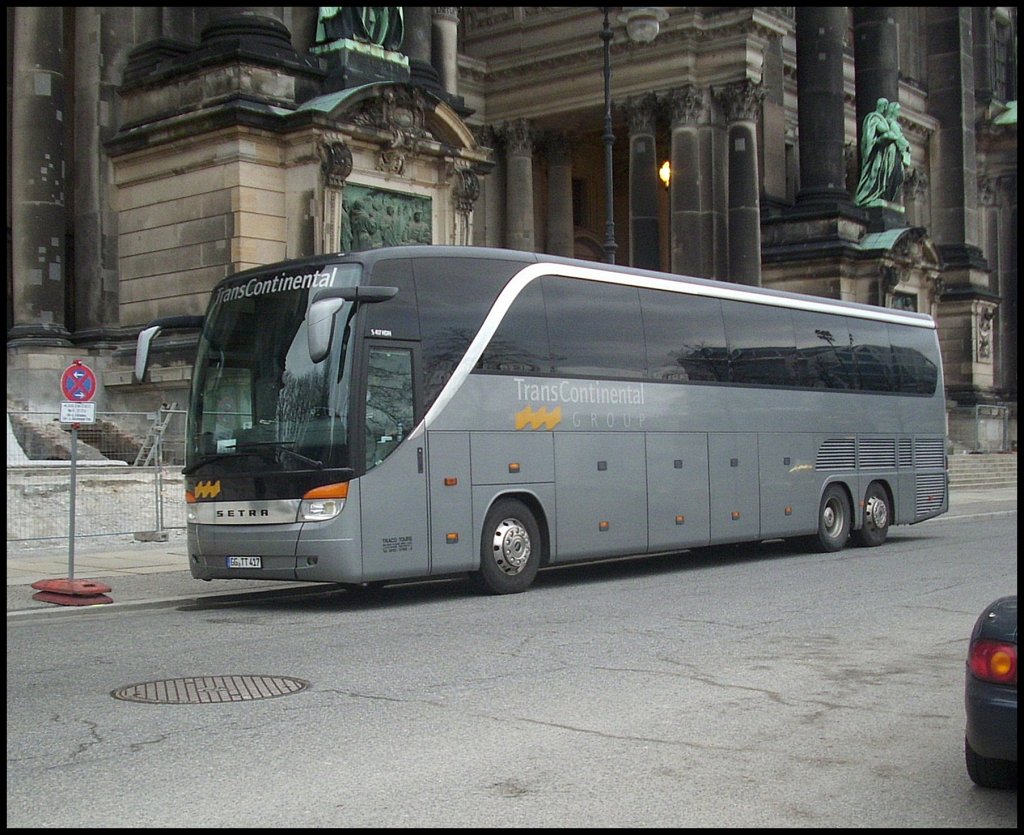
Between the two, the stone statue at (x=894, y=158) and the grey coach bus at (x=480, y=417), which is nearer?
the grey coach bus at (x=480, y=417)

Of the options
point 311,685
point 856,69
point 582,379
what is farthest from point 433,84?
point 856,69

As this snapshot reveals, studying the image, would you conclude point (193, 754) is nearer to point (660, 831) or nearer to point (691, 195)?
point (660, 831)

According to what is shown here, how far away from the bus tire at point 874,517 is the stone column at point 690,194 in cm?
1971

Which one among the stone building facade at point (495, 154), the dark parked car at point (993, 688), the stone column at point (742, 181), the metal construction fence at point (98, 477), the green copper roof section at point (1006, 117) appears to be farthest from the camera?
the green copper roof section at point (1006, 117)

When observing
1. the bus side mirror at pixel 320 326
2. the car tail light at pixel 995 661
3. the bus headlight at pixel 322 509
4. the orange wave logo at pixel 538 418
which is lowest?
the car tail light at pixel 995 661

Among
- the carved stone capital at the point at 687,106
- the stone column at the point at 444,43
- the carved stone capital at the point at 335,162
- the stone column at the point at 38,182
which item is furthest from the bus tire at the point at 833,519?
the carved stone capital at the point at 687,106

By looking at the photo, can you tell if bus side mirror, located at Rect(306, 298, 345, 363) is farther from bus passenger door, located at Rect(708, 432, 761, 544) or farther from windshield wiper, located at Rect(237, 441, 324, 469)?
bus passenger door, located at Rect(708, 432, 761, 544)

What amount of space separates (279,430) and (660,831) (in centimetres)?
856

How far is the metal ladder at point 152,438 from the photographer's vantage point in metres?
21.7

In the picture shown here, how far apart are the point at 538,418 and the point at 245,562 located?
368 centimetres

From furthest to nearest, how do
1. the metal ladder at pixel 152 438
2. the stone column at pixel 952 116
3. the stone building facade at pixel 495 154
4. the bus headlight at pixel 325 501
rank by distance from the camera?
1. the stone column at pixel 952 116
2. the stone building facade at pixel 495 154
3. the metal ladder at pixel 152 438
4. the bus headlight at pixel 325 501

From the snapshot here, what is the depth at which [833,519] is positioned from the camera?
20938 millimetres

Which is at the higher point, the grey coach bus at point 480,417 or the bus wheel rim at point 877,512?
the grey coach bus at point 480,417

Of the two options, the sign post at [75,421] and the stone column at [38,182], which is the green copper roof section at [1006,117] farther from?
the sign post at [75,421]
